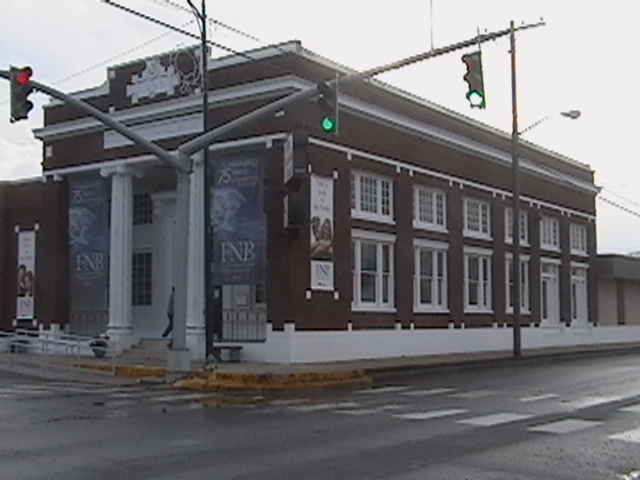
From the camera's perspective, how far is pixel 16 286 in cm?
3388

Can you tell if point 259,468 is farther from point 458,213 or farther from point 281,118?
point 458,213

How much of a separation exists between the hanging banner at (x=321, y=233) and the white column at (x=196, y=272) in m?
3.27

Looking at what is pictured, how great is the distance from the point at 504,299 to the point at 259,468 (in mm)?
29408

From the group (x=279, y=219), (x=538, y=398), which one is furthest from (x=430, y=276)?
(x=538, y=398)

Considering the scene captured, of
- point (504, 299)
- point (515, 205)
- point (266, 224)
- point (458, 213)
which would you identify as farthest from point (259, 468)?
point (504, 299)

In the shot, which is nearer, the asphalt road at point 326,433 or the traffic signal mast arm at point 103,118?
the asphalt road at point 326,433

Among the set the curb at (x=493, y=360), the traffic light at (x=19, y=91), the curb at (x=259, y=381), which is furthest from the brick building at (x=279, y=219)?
the traffic light at (x=19, y=91)

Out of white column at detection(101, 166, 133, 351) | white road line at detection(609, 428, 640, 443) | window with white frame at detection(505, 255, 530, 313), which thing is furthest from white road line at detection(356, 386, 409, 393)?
window with white frame at detection(505, 255, 530, 313)

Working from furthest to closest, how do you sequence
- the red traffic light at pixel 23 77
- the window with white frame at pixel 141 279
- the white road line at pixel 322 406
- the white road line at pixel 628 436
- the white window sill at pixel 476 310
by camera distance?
the white window sill at pixel 476 310
the window with white frame at pixel 141 279
the red traffic light at pixel 23 77
the white road line at pixel 322 406
the white road line at pixel 628 436

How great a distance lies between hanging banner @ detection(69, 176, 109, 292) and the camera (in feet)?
102

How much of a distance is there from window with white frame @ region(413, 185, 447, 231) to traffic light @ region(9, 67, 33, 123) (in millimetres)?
16553

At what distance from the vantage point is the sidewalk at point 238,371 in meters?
22.5

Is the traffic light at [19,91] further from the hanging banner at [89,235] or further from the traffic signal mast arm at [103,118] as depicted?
the hanging banner at [89,235]

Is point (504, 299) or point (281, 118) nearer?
point (281, 118)
